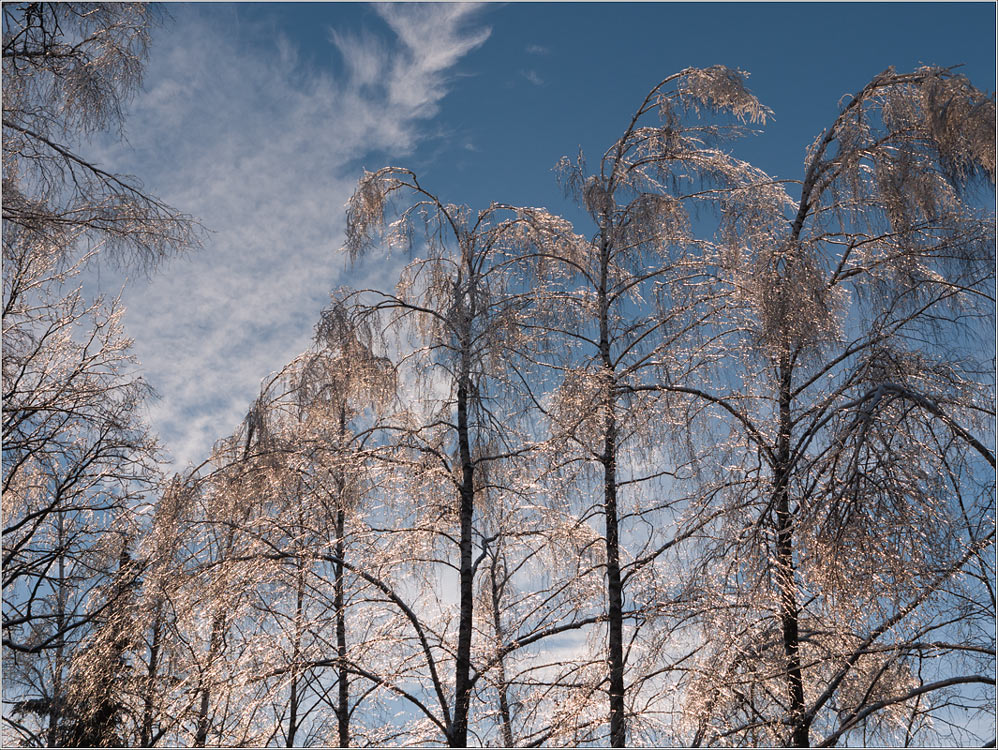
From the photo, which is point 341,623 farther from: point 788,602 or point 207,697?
point 788,602

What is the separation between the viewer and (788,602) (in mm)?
5754

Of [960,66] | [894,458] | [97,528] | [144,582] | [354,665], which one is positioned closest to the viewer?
[894,458]

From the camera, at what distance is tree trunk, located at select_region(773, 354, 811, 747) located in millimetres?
5702

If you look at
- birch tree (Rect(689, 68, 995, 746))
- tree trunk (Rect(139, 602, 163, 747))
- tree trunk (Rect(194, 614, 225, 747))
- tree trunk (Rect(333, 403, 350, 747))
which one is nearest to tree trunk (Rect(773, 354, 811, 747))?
birch tree (Rect(689, 68, 995, 746))

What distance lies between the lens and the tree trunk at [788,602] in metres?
5.70

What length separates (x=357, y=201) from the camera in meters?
8.09

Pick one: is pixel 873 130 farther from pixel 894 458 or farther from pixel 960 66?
pixel 894 458

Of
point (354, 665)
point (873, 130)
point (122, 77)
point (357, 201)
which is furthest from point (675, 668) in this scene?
point (122, 77)

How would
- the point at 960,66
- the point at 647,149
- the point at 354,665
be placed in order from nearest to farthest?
the point at 960,66 → the point at 354,665 → the point at 647,149

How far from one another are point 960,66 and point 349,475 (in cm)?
558

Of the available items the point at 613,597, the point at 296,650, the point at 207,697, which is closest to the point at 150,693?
the point at 207,697

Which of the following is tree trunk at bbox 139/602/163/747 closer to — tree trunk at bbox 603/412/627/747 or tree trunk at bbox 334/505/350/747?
tree trunk at bbox 334/505/350/747

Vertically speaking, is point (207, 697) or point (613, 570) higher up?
point (613, 570)

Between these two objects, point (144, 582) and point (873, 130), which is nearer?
point (873, 130)
